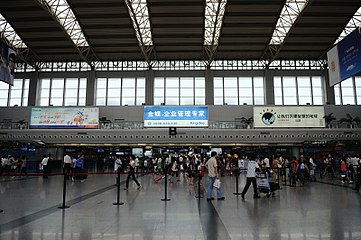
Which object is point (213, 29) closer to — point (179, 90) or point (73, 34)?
point (179, 90)

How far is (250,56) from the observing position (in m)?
39.0

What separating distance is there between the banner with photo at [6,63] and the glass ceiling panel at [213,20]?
20325mm

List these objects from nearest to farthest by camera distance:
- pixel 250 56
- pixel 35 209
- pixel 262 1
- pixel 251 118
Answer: pixel 35 209 < pixel 262 1 < pixel 251 118 < pixel 250 56

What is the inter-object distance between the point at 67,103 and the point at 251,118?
84.0 ft

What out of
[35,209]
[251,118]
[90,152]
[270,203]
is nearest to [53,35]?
[90,152]

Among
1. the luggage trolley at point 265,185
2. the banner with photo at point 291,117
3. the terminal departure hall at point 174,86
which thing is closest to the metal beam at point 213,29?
the terminal departure hall at point 174,86

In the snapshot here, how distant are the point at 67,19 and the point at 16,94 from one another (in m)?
15.3

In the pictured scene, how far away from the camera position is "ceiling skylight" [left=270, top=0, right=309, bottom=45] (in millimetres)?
29422

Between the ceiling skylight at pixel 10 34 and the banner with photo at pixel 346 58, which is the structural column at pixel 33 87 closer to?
the ceiling skylight at pixel 10 34

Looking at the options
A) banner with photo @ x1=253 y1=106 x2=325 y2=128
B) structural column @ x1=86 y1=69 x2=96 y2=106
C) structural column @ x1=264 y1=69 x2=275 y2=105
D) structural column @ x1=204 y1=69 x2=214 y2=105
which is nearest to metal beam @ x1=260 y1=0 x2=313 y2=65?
structural column @ x1=264 y1=69 x2=275 y2=105

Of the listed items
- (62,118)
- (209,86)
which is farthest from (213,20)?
(62,118)

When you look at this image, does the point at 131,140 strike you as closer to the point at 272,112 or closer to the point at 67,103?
the point at 67,103

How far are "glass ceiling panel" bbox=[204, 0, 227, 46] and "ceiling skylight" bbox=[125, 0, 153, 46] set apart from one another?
687cm

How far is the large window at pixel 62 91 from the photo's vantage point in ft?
129
